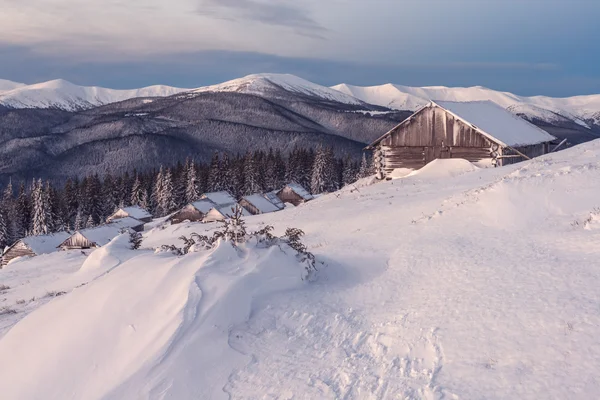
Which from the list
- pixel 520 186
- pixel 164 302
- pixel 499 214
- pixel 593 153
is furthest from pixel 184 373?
pixel 593 153

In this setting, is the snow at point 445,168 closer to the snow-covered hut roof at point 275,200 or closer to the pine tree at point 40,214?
the snow-covered hut roof at point 275,200

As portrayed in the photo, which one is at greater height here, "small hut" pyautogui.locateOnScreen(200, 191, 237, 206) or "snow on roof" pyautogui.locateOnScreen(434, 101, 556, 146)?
"snow on roof" pyautogui.locateOnScreen(434, 101, 556, 146)

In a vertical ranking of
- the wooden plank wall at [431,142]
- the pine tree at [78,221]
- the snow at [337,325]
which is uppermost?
the wooden plank wall at [431,142]

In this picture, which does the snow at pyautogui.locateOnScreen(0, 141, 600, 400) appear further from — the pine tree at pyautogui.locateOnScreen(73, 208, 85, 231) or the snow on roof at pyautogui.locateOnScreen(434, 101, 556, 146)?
the pine tree at pyautogui.locateOnScreen(73, 208, 85, 231)

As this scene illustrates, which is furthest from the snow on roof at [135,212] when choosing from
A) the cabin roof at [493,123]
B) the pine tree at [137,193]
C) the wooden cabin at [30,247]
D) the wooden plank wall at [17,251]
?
the cabin roof at [493,123]

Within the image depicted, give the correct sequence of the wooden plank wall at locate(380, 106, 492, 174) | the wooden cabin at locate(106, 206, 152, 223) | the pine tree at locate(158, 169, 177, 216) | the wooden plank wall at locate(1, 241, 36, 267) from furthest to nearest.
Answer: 1. the pine tree at locate(158, 169, 177, 216)
2. the wooden cabin at locate(106, 206, 152, 223)
3. the wooden plank wall at locate(1, 241, 36, 267)
4. the wooden plank wall at locate(380, 106, 492, 174)

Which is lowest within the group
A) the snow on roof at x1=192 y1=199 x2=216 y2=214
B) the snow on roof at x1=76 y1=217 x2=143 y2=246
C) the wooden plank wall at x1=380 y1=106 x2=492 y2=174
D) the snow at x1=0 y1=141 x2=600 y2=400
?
the snow on roof at x1=76 y1=217 x2=143 y2=246

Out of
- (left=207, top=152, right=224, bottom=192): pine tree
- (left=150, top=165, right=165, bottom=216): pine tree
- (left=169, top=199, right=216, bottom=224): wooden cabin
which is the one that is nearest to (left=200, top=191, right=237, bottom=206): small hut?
(left=169, top=199, right=216, bottom=224): wooden cabin
